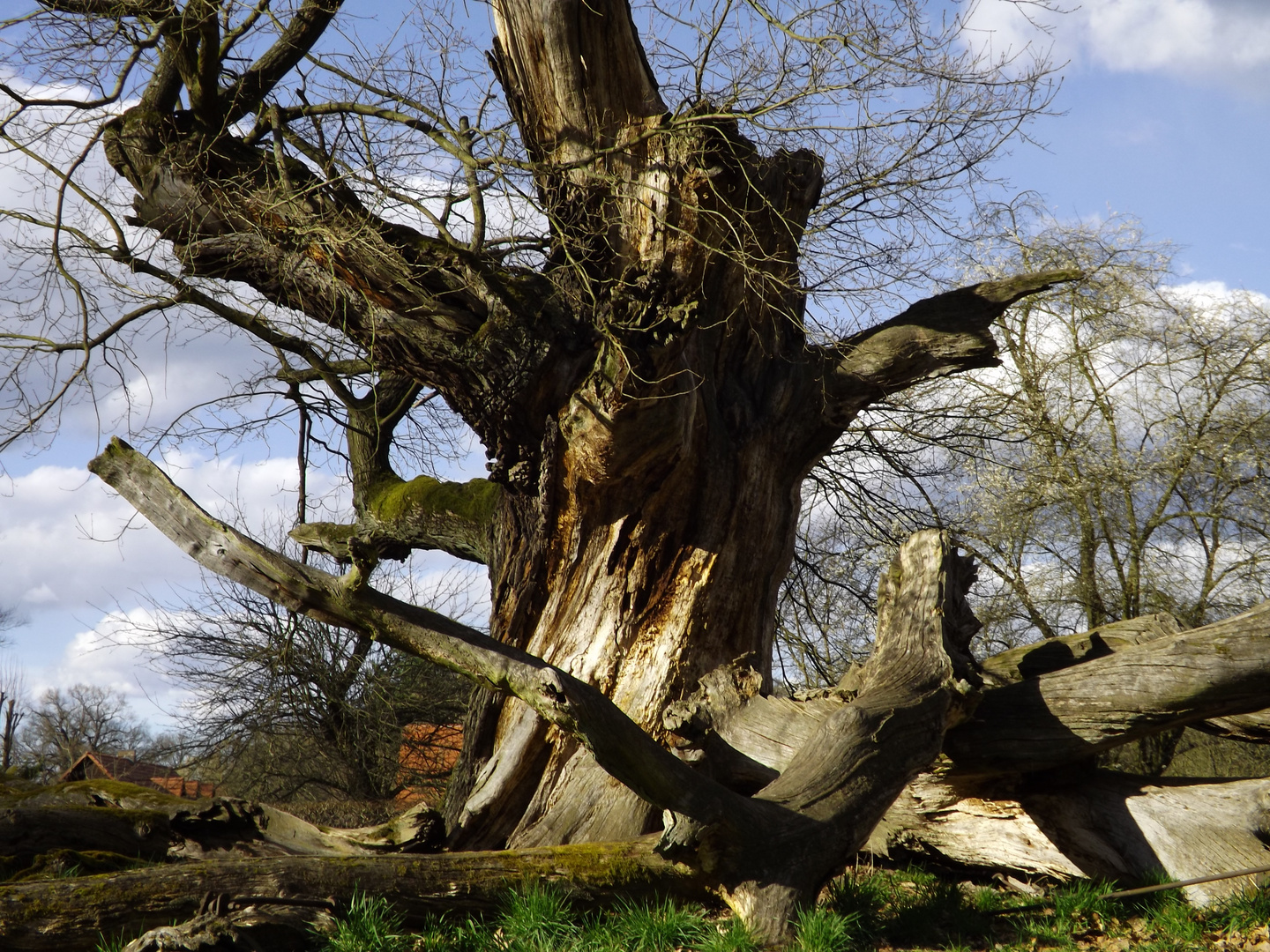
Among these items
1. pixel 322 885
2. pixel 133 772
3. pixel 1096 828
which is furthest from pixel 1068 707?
pixel 133 772

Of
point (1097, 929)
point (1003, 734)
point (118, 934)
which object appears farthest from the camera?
point (1003, 734)

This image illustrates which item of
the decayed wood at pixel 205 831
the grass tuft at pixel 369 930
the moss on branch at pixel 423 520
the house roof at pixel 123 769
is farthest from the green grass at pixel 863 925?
the house roof at pixel 123 769

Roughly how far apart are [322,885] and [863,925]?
2.57m

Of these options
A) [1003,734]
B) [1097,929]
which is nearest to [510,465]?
[1003,734]

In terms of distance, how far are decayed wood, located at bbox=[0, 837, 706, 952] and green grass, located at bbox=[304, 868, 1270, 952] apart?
0.27 ft

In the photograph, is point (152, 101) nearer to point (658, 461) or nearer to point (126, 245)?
point (126, 245)

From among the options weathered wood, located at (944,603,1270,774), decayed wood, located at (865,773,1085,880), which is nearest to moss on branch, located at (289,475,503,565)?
decayed wood, located at (865,773,1085,880)

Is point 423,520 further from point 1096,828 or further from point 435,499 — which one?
point 1096,828

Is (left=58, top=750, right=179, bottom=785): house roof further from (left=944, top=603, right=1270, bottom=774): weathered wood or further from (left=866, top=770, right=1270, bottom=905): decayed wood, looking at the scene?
(left=944, top=603, right=1270, bottom=774): weathered wood

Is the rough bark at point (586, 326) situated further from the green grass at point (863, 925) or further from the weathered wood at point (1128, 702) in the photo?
the weathered wood at point (1128, 702)

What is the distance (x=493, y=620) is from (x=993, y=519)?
1021 centimetres

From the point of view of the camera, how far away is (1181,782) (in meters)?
5.96

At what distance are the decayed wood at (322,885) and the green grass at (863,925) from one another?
3.2 inches

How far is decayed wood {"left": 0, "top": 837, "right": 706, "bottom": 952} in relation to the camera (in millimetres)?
3680
